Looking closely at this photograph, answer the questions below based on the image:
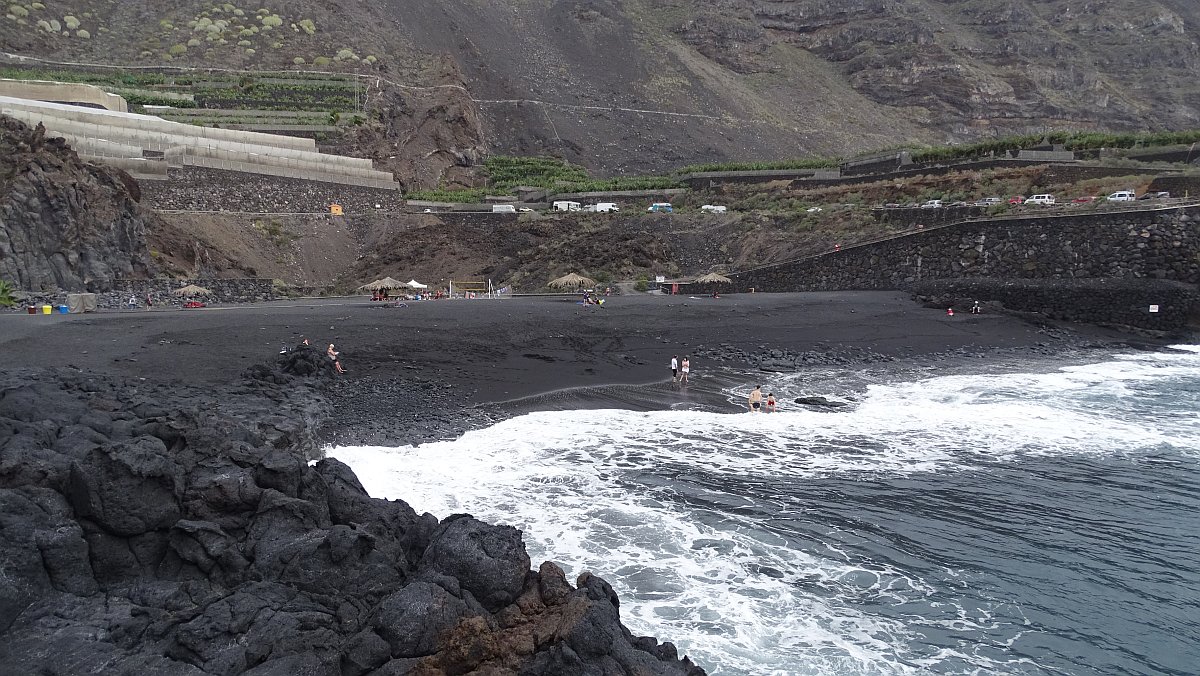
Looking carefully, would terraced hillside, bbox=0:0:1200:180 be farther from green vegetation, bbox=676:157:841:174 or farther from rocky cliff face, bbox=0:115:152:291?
rocky cliff face, bbox=0:115:152:291

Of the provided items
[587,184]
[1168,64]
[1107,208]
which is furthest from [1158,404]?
[1168,64]

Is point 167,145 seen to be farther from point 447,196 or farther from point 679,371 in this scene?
point 679,371

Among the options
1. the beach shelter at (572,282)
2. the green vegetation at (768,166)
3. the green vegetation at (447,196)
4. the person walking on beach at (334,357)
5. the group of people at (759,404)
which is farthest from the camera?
the green vegetation at (768,166)

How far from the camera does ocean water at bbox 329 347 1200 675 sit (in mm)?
7031

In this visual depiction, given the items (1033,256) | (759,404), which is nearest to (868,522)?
(759,404)

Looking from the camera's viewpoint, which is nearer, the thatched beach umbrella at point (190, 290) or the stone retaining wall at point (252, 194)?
the thatched beach umbrella at point (190, 290)

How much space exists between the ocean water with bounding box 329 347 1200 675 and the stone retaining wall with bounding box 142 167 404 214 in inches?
1173

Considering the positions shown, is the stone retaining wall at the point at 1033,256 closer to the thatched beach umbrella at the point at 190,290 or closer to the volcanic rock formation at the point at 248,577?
the thatched beach umbrella at the point at 190,290

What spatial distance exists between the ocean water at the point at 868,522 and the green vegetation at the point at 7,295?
1750cm

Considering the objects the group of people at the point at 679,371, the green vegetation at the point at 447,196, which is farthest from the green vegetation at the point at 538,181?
the group of people at the point at 679,371

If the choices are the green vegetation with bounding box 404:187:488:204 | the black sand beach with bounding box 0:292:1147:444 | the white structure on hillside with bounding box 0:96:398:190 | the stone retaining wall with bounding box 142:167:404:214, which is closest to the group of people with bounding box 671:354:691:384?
the black sand beach with bounding box 0:292:1147:444

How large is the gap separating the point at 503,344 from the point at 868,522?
468 inches

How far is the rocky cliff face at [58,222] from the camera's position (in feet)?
79.3

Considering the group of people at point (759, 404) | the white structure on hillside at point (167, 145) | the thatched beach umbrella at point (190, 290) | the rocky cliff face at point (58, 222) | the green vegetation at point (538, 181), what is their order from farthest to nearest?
1. the green vegetation at point (538, 181)
2. the white structure on hillside at point (167, 145)
3. the thatched beach umbrella at point (190, 290)
4. the rocky cliff face at point (58, 222)
5. the group of people at point (759, 404)
